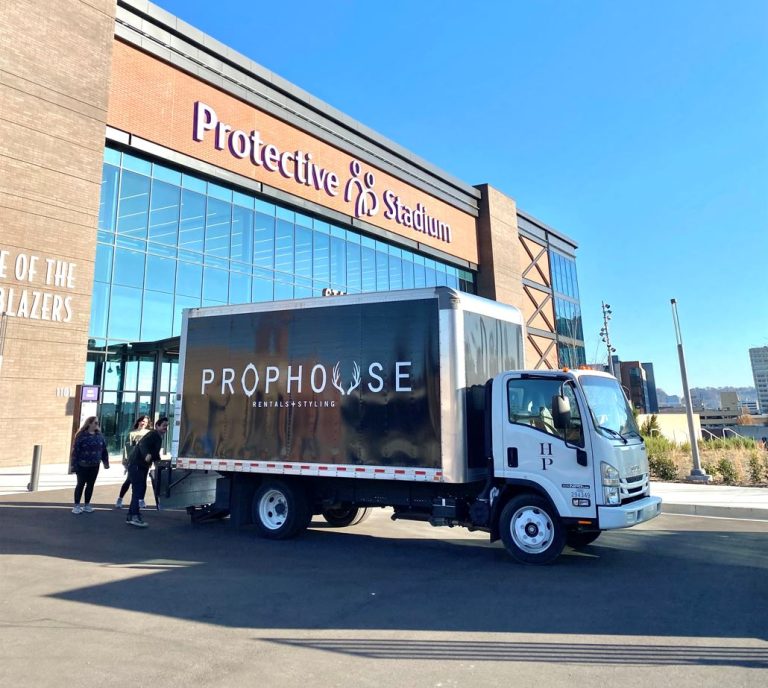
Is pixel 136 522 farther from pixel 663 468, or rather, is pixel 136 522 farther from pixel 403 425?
pixel 663 468

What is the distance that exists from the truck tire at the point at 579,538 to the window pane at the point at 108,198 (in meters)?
19.9

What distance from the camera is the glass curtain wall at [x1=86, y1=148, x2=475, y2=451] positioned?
2180 centimetres

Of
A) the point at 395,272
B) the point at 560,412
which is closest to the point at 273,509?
the point at 560,412

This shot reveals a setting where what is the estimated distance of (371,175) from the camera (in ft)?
109

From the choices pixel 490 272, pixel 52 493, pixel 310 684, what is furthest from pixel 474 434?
pixel 490 272

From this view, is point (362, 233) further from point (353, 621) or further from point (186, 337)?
point (353, 621)

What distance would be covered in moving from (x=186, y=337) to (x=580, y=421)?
6654mm

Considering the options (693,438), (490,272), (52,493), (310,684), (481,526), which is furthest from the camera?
(490,272)

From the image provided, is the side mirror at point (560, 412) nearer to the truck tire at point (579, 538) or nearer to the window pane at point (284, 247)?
the truck tire at point (579, 538)

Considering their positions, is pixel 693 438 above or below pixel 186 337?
below

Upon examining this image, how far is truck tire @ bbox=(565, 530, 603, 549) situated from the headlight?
1.79 meters

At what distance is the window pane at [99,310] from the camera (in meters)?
21.2

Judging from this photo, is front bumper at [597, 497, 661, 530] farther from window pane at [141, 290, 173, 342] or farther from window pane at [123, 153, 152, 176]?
window pane at [123, 153, 152, 176]

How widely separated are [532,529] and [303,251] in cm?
2415
